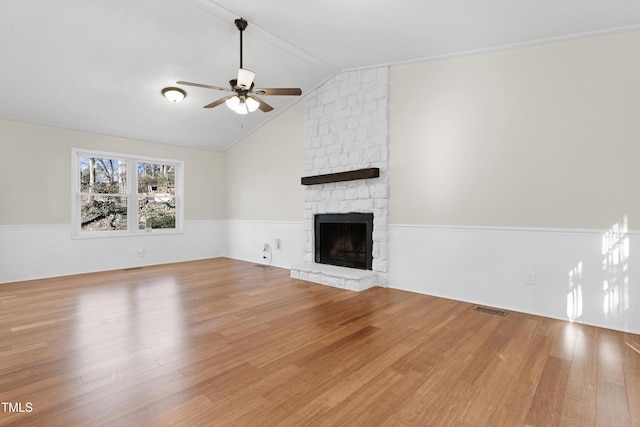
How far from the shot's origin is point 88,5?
119 inches

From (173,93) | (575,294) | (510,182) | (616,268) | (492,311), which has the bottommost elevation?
(492,311)

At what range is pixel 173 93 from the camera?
14.8ft

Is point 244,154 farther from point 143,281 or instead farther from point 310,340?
point 310,340

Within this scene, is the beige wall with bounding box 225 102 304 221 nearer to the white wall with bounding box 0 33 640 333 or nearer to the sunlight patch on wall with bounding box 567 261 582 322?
the white wall with bounding box 0 33 640 333

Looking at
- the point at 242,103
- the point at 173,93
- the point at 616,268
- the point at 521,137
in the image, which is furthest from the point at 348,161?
the point at 616,268

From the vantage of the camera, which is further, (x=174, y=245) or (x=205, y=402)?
(x=174, y=245)

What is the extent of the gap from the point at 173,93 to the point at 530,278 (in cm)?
497

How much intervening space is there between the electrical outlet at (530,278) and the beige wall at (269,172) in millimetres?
3364

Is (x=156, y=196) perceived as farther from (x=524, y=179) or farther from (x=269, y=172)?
(x=524, y=179)

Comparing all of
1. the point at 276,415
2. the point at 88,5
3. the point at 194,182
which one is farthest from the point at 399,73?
the point at 194,182

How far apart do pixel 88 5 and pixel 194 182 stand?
159 inches

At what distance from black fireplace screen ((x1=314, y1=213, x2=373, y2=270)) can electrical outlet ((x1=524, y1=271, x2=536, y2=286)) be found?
1876mm

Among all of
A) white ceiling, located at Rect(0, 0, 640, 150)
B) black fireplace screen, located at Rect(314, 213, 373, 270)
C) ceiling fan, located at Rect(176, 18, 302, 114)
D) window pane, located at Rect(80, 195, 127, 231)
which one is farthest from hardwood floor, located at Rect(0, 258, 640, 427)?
white ceiling, located at Rect(0, 0, 640, 150)

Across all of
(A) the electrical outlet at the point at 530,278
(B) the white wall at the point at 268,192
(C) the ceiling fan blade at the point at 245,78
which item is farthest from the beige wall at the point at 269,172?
(A) the electrical outlet at the point at 530,278
